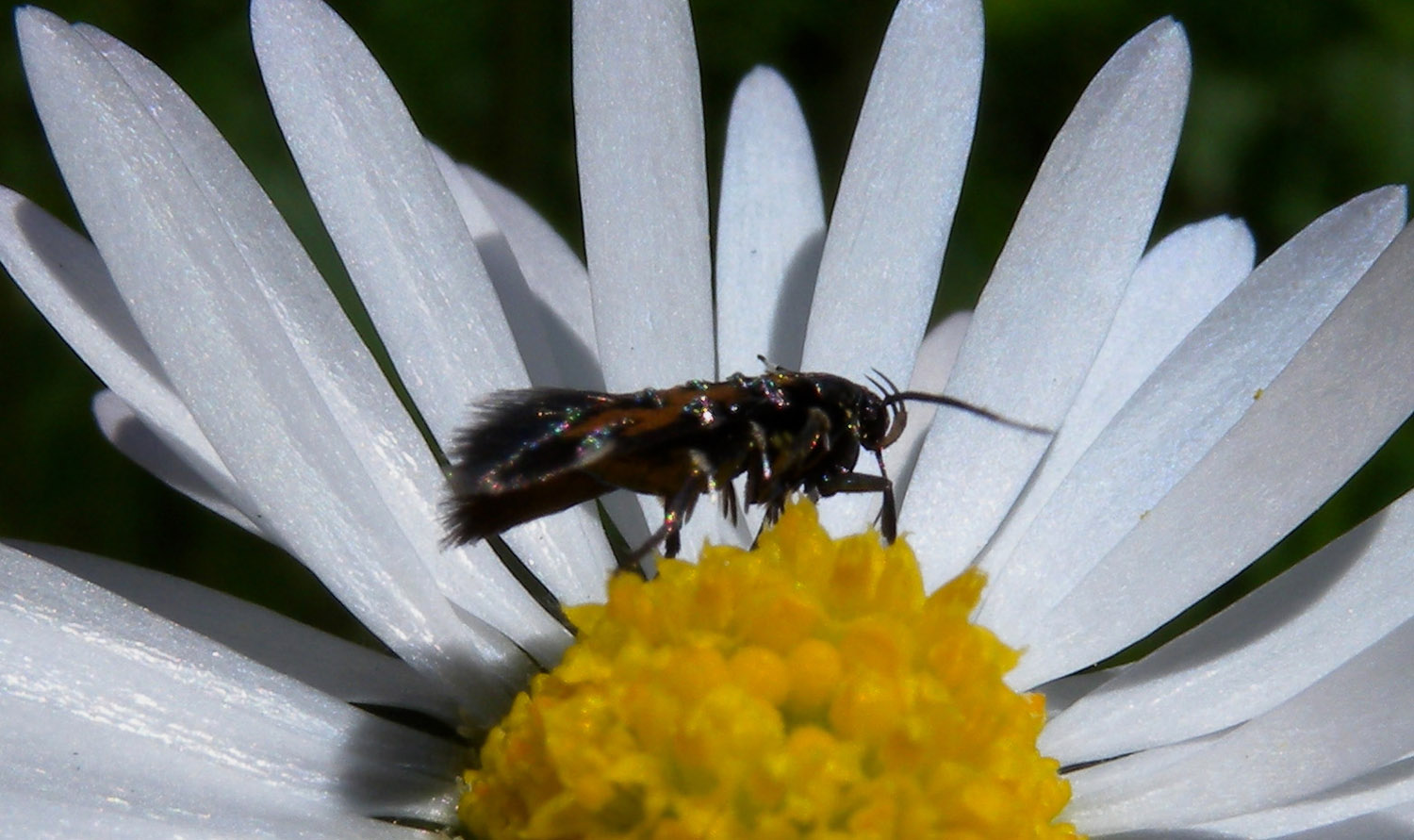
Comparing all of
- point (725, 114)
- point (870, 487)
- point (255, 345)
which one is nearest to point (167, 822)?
point (255, 345)

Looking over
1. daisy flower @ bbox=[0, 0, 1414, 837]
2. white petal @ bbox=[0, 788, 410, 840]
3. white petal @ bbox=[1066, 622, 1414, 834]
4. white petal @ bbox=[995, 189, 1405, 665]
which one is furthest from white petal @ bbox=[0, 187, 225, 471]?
white petal @ bbox=[1066, 622, 1414, 834]

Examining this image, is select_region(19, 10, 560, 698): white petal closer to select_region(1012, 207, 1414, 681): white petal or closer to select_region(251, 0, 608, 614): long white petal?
select_region(251, 0, 608, 614): long white petal

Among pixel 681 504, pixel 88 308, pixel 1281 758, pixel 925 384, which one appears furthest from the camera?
pixel 925 384

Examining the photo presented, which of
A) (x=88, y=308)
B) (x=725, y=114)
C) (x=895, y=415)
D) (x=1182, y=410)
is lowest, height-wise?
(x=88, y=308)

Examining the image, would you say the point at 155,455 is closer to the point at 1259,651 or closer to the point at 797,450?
the point at 797,450

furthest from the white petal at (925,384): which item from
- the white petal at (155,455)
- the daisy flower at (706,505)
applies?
the white petal at (155,455)

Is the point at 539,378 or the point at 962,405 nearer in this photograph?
the point at 962,405

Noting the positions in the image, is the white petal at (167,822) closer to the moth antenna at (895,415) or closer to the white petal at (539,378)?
the white petal at (539,378)
